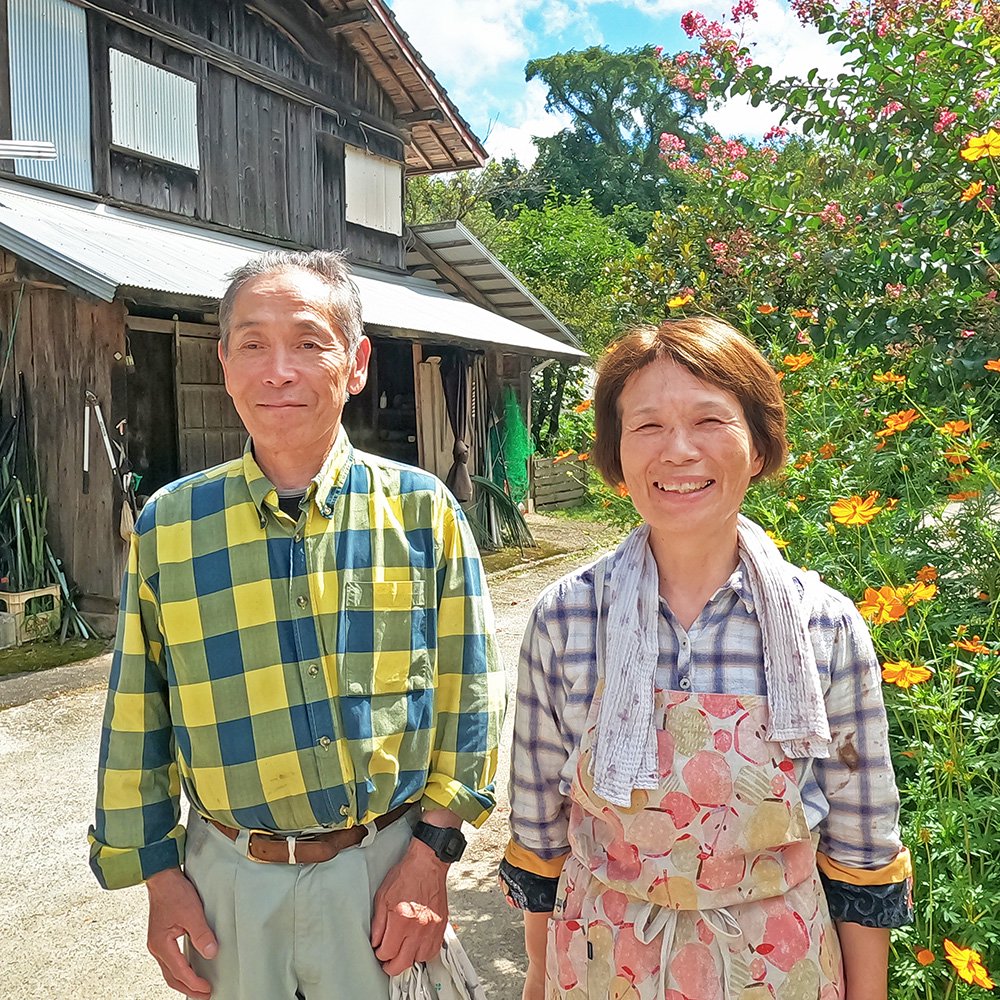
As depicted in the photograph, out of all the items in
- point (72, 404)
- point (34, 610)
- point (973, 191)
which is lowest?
point (34, 610)

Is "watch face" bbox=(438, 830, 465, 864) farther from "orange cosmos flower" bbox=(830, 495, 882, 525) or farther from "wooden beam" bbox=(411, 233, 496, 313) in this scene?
"wooden beam" bbox=(411, 233, 496, 313)

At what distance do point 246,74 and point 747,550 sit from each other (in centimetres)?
870

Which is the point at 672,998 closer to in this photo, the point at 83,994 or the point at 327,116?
the point at 83,994

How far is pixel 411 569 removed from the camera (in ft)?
5.32

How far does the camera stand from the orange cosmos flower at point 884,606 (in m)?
1.79

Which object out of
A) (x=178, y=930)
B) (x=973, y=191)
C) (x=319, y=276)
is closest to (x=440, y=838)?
(x=178, y=930)

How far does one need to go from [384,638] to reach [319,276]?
0.66 metres

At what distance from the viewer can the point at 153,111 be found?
305 inches

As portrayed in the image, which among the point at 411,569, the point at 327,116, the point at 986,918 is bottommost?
the point at 986,918

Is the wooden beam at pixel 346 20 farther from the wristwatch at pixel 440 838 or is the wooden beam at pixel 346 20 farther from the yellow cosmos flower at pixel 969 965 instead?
the yellow cosmos flower at pixel 969 965

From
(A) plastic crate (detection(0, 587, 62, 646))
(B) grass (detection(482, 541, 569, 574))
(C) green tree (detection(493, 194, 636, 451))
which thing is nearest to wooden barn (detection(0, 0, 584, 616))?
(A) plastic crate (detection(0, 587, 62, 646))

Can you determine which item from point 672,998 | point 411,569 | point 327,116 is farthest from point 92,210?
point 672,998

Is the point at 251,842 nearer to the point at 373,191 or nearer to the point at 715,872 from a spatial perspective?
the point at 715,872

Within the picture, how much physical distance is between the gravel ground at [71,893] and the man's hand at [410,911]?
3.60 ft
